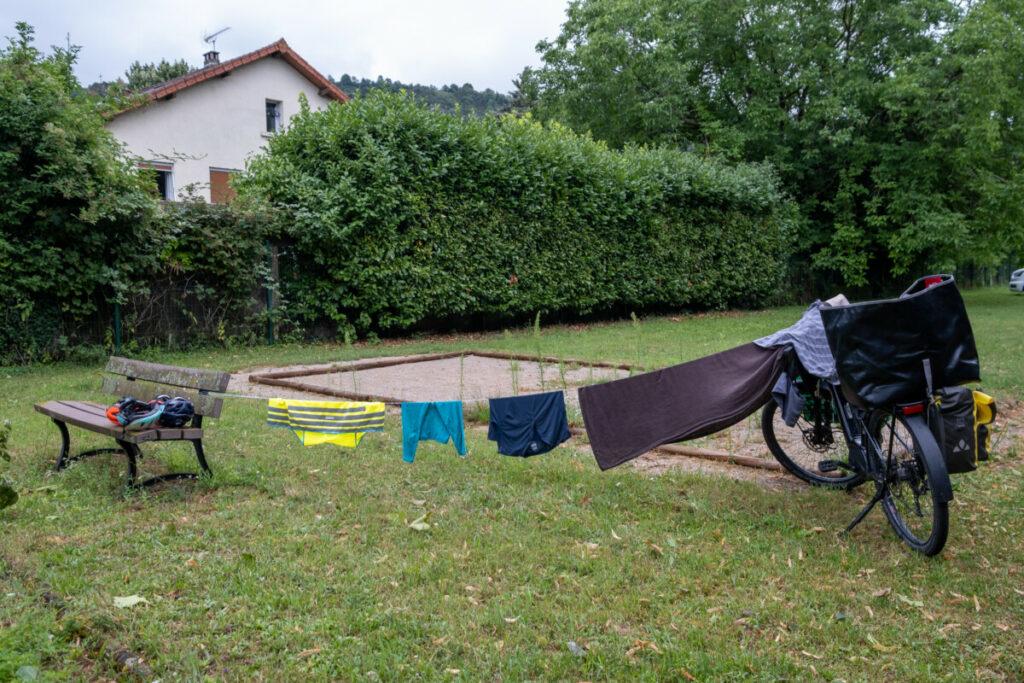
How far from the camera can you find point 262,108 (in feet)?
96.3

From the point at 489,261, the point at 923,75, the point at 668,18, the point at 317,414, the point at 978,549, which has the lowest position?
the point at 978,549

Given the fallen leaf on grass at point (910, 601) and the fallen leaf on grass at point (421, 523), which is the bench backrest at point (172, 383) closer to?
the fallen leaf on grass at point (421, 523)

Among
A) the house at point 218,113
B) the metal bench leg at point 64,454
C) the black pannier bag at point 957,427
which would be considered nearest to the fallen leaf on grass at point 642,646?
the black pannier bag at point 957,427

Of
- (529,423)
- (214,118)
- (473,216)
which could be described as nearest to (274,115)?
(214,118)

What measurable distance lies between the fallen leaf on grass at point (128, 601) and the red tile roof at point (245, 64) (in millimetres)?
24163

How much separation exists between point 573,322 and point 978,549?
14.6 m

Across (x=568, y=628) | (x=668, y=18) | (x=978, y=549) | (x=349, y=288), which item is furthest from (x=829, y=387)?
(x=668, y=18)

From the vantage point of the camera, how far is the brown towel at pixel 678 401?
4742 mm

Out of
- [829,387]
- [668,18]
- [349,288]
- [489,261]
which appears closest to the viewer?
[829,387]

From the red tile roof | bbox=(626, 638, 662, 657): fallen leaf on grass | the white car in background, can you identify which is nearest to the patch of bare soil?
bbox=(626, 638, 662, 657): fallen leaf on grass

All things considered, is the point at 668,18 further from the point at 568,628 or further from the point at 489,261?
Answer: the point at 568,628

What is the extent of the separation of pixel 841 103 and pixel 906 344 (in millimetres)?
23467

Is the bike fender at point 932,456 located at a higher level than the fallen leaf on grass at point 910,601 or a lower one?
higher

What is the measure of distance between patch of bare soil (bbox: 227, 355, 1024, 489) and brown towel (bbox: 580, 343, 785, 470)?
89cm
